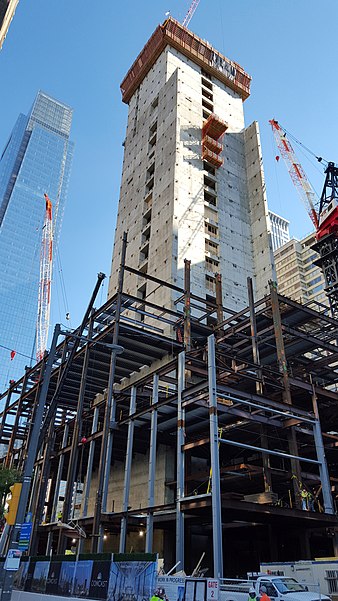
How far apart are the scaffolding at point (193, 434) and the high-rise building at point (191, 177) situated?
10.7 metres

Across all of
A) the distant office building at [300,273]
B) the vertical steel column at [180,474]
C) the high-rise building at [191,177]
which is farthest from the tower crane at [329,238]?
the distant office building at [300,273]

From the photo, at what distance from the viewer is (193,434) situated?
39156 mm

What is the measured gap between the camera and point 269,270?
215ft

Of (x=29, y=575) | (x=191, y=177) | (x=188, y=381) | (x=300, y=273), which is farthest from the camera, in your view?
(x=300, y=273)

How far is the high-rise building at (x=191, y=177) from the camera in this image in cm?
6134

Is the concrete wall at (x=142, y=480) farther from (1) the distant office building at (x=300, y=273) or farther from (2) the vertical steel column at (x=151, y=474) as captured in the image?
(1) the distant office building at (x=300, y=273)

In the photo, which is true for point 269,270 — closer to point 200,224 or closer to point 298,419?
point 200,224

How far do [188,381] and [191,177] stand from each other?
36428mm

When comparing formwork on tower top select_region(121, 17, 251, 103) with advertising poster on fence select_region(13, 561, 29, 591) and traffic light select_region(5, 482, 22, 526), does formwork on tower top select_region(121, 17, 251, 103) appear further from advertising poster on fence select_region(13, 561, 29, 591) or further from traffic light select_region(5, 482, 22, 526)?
traffic light select_region(5, 482, 22, 526)

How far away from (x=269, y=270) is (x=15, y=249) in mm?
148819

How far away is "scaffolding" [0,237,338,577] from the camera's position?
2825cm

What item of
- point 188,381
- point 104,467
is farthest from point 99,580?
point 188,381

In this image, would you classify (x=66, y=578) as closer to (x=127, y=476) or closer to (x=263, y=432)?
(x=127, y=476)

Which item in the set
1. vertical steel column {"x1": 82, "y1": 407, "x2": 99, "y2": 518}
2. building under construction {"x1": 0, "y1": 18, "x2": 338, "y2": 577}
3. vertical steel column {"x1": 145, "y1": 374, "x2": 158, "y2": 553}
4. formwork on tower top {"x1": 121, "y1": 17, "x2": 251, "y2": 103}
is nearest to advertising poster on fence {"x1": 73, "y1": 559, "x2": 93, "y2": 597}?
building under construction {"x1": 0, "y1": 18, "x2": 338, "y2": 577}
